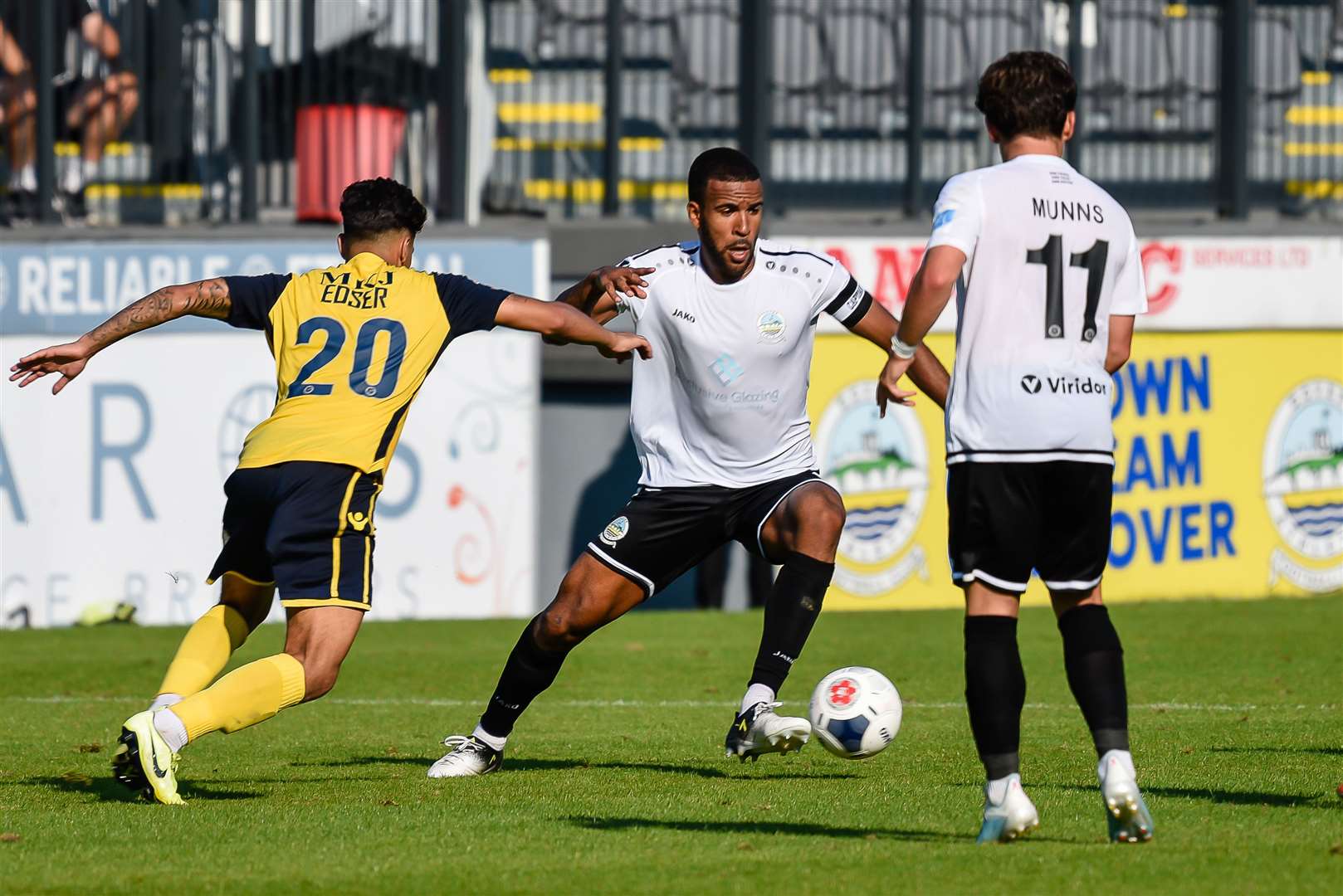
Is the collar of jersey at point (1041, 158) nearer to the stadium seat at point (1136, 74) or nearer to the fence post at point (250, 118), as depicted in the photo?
the fence post at point (250, 118)

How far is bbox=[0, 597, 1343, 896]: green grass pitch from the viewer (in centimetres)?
473

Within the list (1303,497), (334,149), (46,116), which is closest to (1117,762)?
(1303,497)

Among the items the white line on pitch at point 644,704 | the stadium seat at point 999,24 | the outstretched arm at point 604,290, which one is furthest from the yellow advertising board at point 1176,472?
the outstretched arm at point 604,290

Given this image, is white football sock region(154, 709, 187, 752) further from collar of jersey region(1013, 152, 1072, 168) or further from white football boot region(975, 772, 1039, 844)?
collar of jersey region(1013, 152, 1072, 168)

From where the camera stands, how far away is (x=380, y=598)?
50.9 ft

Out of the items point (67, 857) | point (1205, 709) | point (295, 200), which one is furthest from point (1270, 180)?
point (67, 857)

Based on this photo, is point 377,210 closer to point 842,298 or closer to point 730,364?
point 730,364

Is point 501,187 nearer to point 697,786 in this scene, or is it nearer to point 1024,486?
point 697,786

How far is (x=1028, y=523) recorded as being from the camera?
16.5 ft

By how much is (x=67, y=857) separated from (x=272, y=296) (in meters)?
2.07

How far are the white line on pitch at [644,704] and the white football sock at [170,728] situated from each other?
12.3 ft

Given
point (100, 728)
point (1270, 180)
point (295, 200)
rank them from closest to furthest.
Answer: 1. point (100, 728)
2. point (295, 200)
3. point (1270, 180)

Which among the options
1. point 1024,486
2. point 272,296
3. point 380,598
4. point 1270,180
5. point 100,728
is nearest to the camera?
point 1024,486

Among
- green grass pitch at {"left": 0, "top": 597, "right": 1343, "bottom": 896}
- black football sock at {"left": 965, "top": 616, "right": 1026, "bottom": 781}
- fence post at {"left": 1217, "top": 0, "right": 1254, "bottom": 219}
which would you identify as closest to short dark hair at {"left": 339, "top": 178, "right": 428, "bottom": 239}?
green grass pitch at {"left": 0, "top": 597, "right": 1343, "bottom": 896}
